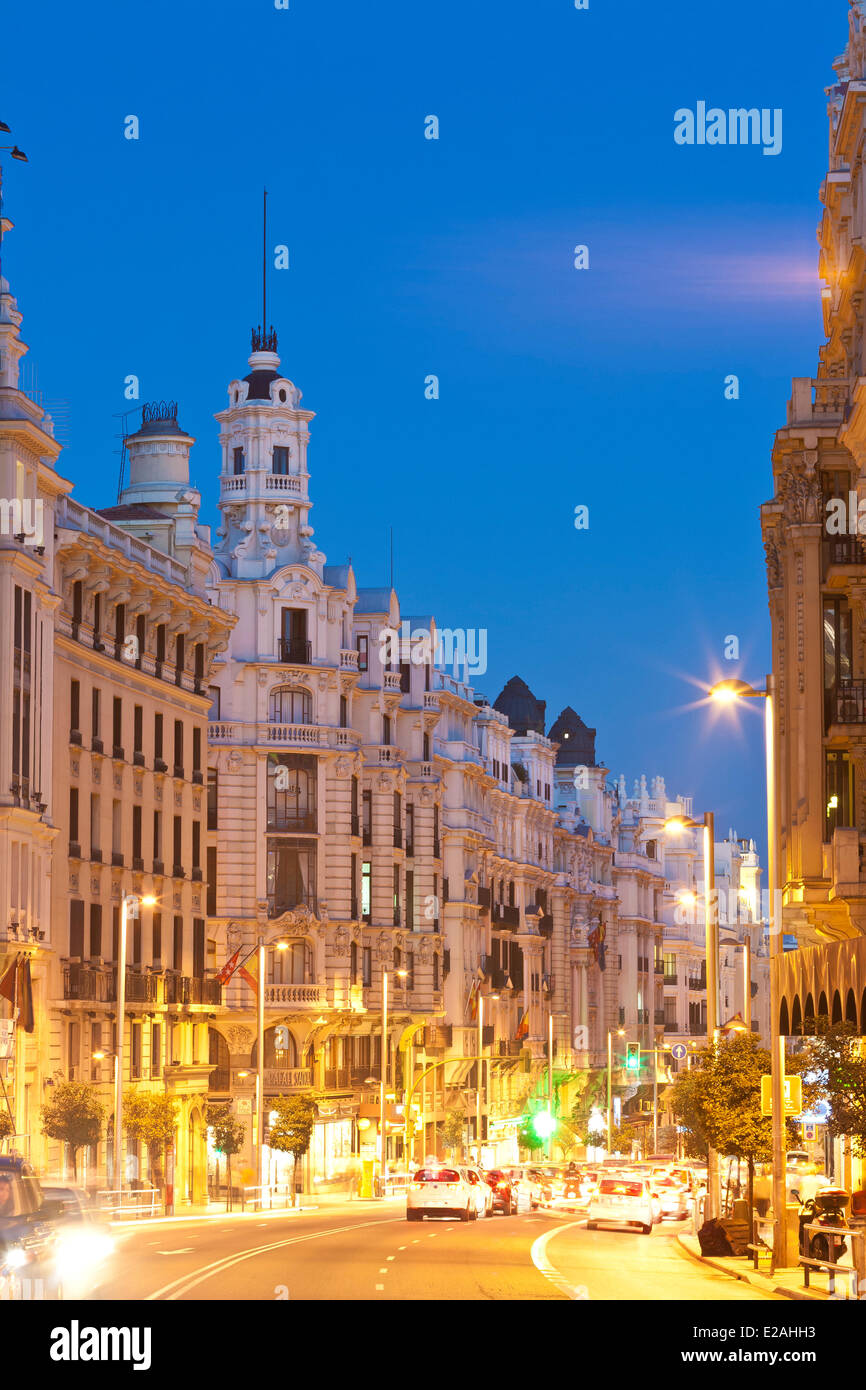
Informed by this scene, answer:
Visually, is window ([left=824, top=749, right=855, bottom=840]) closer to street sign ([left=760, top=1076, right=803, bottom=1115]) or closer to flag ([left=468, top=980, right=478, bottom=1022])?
street sign ([left=760, top=1076, right=803, bottom=1115])

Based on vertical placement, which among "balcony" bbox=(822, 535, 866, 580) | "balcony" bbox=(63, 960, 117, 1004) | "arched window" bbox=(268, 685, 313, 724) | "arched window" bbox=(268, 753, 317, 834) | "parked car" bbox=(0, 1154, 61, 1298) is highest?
"arched window" bbox=(268, 685, 313, 724)

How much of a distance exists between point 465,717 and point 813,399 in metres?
72.0

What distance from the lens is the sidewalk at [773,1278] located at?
3253 centimetres

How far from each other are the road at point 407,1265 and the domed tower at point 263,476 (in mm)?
44633

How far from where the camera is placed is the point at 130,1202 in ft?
222

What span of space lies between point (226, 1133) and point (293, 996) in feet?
37.6

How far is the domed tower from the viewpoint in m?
97.3

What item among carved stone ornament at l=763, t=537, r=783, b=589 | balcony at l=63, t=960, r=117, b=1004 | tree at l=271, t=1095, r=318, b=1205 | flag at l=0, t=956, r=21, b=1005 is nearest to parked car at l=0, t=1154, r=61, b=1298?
flag at l=0, t=956, r=21, b=1005

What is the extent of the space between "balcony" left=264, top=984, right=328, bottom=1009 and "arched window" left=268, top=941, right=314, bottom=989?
2.01 ft

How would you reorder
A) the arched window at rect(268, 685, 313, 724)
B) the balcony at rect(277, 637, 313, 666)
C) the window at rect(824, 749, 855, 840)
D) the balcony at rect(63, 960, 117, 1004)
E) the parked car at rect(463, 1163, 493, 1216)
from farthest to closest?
the balcony at rect(277, 637, 313, 666) < the arched window at rect(268, 685, 313, 724) < the balcony at rect(63, 960, 117, 1004) < the parked car at rect(463, 1163, 493, 1216) < the window at rect(824, 749, 855, 840)

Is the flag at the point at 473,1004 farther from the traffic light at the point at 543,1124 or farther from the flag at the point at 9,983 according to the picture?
the flag at the point at 9,983

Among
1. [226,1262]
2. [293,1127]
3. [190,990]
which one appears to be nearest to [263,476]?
[190,990]

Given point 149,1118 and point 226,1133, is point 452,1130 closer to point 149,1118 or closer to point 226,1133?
point 226,1133

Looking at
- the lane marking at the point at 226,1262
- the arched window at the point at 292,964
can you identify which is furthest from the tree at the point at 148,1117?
the arched window at the point at 292,964
